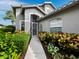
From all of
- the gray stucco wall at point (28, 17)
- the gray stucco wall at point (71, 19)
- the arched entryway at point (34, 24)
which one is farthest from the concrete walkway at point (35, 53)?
the arched entryway at point (34, 24)

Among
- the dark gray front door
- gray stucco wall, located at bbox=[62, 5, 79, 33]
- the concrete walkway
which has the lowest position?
the concrete walkway

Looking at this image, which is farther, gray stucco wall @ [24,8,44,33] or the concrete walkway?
gray stucco wall @ [24,8,44,33]

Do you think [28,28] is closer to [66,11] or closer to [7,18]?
[66,11]

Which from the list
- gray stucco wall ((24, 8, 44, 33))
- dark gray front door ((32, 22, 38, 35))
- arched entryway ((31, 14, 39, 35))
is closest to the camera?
gray stucco wall ((24, 8, 44, 33))

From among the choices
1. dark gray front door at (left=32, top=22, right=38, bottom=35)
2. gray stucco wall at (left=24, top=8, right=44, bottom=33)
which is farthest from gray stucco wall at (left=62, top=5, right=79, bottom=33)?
dark gray front door at (left=32, top=22, right=38, bottom=35)

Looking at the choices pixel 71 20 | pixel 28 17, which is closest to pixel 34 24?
pixel 28 17

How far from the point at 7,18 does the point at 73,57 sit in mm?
71955

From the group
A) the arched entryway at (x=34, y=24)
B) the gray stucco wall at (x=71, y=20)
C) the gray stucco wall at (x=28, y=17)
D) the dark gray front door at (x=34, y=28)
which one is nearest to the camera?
the gray stucco wall at (x=71, y=20)

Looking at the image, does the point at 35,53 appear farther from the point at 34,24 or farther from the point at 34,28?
the point at 34,24

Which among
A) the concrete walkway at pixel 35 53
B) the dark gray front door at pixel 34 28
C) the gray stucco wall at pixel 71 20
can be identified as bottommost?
the concrete walkway at pixel 35 53

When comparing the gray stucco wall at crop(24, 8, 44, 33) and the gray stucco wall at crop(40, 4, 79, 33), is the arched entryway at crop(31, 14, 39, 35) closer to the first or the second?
the gray stucco wall at crop(24, 8, 44, 33)

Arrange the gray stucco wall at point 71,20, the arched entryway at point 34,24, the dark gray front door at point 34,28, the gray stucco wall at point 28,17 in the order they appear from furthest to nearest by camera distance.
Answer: the dark gray front door at point 34,28 → the arched entryway at point 34,24 → the gray stucco wall at point 28,17 → the gray stucco wall at point 71,20

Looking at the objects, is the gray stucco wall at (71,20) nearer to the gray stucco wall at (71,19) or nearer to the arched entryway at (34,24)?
the gray stucco wall at (71,19)

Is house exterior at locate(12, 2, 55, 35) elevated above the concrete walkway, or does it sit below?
above
